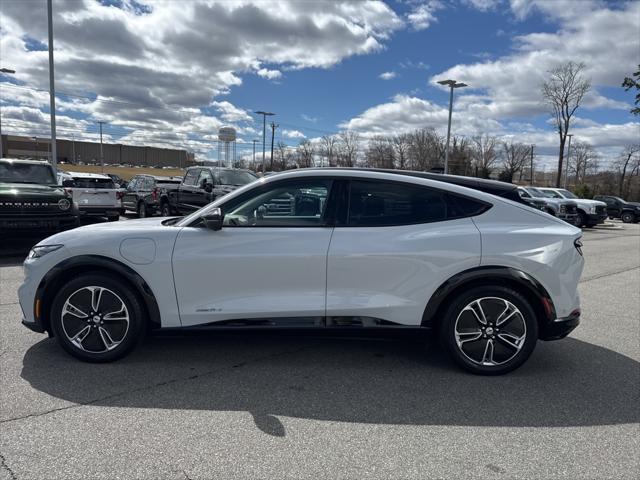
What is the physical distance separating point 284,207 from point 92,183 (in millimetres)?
12869

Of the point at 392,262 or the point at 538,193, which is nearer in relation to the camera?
the point at 392,262

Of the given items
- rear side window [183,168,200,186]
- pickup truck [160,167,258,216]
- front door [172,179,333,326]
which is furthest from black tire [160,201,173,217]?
front door [172,179,333,326]

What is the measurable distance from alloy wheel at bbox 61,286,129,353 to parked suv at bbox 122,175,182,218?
14.2m

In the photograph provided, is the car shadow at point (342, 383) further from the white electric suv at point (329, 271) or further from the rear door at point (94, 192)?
the rear door at point (94, 192)

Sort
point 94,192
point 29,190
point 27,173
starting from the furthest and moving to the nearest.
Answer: point 94,192 → point 27,173 → point 29,190

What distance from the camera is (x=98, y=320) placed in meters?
3.87

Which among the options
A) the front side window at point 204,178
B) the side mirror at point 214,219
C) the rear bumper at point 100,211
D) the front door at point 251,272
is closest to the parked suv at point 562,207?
the front side window at point 204,178

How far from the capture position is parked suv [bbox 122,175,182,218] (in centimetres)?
1758

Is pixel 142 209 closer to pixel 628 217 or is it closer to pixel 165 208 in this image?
pixel 165 208

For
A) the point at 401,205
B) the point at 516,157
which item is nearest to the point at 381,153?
the point at 516,157

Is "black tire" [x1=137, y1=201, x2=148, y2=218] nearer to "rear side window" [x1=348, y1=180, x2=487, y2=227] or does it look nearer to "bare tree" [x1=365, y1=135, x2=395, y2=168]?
"rear side window" [x1=348, y1=180, x2=487, y2=227]

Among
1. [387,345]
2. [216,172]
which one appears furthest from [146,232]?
[216,172]

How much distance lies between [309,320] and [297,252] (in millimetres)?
560

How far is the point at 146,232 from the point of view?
3883 millimetres
